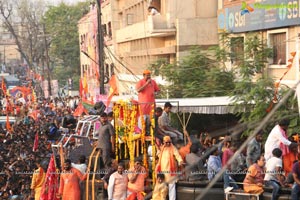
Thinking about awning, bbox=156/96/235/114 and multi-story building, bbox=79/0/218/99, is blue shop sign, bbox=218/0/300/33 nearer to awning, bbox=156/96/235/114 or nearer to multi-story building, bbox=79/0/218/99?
awning, bbox=156/96/235/114

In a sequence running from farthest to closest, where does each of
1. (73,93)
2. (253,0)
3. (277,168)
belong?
(73,93), (253,0), (277,168)

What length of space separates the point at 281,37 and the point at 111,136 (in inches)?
289

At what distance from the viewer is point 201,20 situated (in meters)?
26.8

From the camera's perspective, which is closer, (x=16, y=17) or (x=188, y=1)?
(x=188, y=1)

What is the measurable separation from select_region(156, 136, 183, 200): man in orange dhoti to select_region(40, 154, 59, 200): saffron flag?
2792 millimetres

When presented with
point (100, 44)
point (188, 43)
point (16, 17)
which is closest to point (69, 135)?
point (100, 44)

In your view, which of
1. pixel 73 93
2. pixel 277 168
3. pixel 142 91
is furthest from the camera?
pixel 73 93

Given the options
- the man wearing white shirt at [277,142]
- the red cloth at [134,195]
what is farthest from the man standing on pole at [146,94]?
the man wearing white shirt at [277,142]

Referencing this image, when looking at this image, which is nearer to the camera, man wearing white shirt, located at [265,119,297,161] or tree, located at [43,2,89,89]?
man wearing white shirt, located at [265,119,297,161]

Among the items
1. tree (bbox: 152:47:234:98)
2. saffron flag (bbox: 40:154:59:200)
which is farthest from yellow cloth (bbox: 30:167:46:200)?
tree (bbox: 152:47:234:98)

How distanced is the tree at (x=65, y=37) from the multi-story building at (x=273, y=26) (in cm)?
4763

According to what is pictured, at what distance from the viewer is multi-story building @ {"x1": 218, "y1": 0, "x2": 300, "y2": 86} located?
17797mm

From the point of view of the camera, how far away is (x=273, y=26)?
18859mm

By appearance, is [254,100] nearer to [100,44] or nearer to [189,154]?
[189,154]
